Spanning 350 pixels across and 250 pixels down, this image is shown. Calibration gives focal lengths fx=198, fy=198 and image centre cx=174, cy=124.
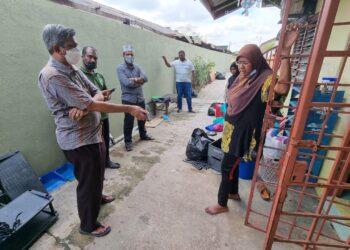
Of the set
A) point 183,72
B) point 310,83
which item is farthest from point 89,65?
point 183,72

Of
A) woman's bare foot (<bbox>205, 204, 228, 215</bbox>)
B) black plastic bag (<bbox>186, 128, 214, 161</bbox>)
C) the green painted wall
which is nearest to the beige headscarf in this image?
woman's bare foot (<bbox>205, 204, 228, 215</bbox>)

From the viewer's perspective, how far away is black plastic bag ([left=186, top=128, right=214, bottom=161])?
3.14 metres

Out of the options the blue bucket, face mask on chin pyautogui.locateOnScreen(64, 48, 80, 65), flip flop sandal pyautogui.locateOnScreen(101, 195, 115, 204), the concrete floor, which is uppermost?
face mask on chin pyautogui.locateOnScreen(64, 48, 80, 65)

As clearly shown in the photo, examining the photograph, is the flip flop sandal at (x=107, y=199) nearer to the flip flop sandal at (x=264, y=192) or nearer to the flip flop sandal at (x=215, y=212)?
the flip flop sandal at (x=215, y=212)

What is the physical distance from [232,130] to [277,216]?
2.92ft

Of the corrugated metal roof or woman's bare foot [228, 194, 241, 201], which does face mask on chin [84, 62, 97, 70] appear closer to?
woman's bare foot [228, 194, 241, 201]

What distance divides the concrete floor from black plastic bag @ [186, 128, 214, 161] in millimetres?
189

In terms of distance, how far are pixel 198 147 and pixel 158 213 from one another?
1.30 metres

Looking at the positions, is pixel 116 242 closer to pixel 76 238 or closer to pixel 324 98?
pixel 76 238

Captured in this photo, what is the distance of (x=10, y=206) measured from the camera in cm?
179

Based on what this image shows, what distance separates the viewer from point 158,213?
2.14 metres

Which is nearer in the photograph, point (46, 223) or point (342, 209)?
point (46, 223)

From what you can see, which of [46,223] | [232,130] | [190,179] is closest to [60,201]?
[46,223]

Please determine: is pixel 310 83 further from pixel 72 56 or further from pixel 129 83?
pixel 129 83
